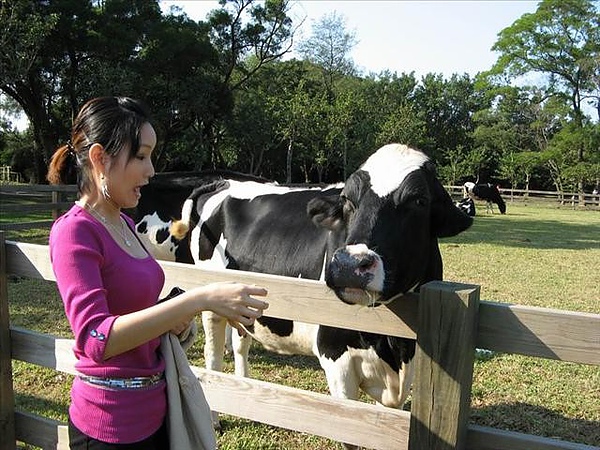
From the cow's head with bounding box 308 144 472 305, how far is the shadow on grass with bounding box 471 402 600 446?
201 centimetres

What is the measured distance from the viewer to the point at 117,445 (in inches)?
70.1

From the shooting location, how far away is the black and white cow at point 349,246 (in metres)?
2.40

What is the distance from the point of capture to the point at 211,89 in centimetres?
2791

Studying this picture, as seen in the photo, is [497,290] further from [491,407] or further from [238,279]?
[238,279]


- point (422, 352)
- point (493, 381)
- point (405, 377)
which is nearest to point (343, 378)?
point (405, 377)

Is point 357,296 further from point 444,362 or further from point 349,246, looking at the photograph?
point 444,362

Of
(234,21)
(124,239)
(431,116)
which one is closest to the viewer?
(124,239)

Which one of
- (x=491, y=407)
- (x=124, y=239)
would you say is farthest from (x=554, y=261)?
(x=124, y=239)

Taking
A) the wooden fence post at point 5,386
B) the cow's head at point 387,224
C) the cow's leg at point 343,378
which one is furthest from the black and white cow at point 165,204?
the cow's head at point 387,224

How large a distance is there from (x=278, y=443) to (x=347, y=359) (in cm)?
126

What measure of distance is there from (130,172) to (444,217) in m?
1.74

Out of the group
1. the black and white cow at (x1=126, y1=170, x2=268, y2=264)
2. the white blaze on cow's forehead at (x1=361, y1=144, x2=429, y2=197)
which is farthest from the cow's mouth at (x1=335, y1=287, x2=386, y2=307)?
the black and white cow at (x1=126, y1=170, x2=268, y2=264)

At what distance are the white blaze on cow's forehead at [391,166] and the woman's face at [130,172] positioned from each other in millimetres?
1227

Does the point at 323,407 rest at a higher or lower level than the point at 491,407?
higher
